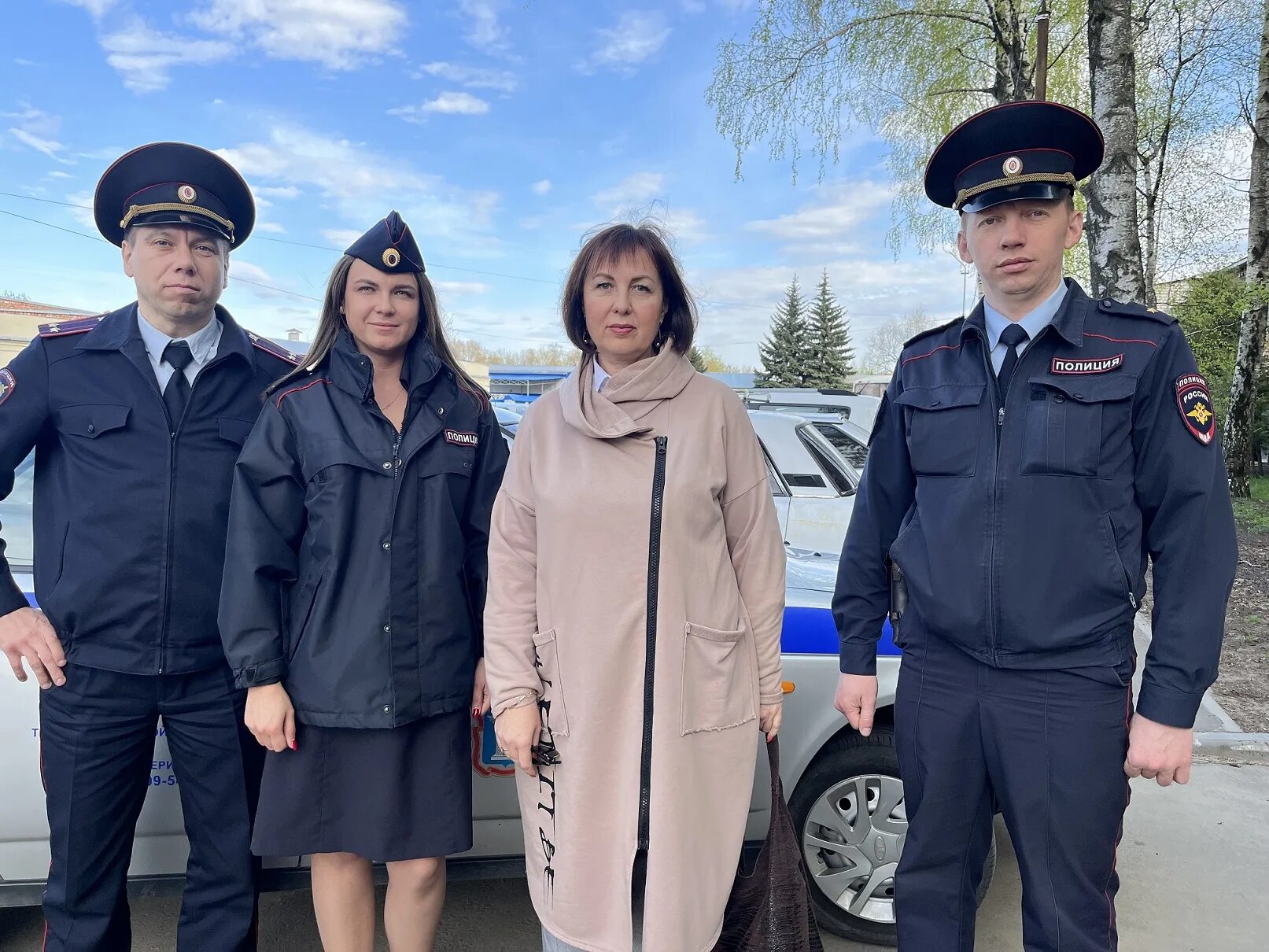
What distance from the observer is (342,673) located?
71.2 inches

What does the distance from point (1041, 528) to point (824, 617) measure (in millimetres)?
817

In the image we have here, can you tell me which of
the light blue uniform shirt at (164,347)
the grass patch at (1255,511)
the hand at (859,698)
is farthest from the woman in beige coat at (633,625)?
the grass patch at (1255,511)

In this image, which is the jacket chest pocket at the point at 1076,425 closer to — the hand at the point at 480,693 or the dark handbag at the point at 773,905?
the dark handbag at the point at 773,905

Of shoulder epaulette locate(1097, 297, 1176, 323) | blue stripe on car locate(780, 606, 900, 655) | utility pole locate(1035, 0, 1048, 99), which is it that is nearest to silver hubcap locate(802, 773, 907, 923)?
blue stripe on car locate(780, 606, 900, 655)

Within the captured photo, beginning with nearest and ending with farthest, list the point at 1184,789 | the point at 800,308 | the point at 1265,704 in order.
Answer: the point at 1184,789
the point at 1265,704
the point at 800,308

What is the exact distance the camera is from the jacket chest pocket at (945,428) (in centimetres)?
181

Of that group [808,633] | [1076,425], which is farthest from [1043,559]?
[808,633]

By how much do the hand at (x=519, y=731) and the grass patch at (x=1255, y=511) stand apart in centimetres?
924

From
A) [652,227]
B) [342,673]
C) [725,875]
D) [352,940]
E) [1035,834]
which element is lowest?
[352,940]

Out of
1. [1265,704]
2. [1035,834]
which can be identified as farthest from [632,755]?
[1265,704]

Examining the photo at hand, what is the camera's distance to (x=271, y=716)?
1810mm

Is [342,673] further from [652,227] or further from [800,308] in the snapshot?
[800,308]

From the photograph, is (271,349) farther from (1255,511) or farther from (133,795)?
(1255,511)

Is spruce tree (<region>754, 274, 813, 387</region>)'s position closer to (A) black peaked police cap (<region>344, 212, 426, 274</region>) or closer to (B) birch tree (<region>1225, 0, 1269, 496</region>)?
(B) birch tree (<region>1225, 0, 1269, 496</region>)
